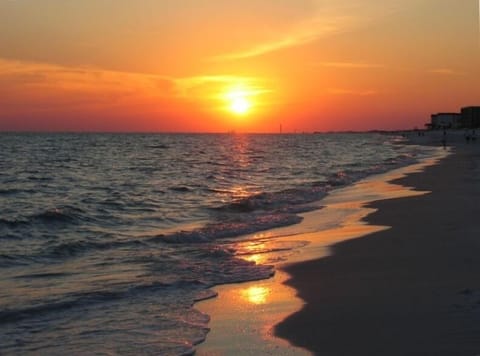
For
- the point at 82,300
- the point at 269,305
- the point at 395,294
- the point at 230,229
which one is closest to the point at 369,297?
the point at 395,294

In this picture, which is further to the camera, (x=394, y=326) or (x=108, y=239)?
(x=108, y=239)

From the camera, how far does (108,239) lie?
1387cm

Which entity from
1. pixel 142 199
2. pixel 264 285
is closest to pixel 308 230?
pixel 264 285

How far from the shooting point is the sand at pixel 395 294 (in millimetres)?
5863

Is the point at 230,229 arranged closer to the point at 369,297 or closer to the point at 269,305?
the point at 269,305

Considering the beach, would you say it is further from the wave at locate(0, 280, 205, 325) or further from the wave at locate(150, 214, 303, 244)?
the wave at locate(150, 214, 303, 244)

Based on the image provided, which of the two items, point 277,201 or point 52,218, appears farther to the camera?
point 277,201

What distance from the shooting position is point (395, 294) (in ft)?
25.2

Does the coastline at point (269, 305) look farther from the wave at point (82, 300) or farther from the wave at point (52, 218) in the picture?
the wave at point (52, 218)

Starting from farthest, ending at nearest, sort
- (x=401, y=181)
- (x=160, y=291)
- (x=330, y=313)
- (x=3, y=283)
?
(x=401, y=181), (x=3, y=283), (x=160, y=291), (x=330, y=313)

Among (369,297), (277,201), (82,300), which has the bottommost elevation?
(277,201)

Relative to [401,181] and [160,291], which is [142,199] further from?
[160,291]

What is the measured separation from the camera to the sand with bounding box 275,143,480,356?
5863 mm

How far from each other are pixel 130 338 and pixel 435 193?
16531 millimetres
